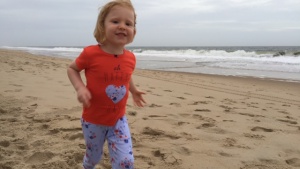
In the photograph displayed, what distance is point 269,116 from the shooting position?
4488mm

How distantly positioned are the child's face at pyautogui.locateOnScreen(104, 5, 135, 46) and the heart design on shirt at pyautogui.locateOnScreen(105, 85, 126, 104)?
0.31 meters

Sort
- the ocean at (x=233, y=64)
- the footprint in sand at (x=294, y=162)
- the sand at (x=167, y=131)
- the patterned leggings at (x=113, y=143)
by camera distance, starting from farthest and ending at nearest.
Answer: the ocean at (x=233, y=64) < the footprint in sand at (x=294, y=162) < the sand at (x=167, y=131) < the patterned leggings at (x=113, y=143)

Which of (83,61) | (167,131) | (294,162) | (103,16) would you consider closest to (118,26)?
(103,16)

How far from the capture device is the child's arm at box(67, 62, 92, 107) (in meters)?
1.88

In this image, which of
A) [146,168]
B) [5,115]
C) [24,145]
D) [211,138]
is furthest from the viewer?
[5,115]

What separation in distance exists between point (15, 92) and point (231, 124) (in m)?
3.54

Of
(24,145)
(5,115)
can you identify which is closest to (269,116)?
(24,145)

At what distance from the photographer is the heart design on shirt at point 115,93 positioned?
2070 millimetres

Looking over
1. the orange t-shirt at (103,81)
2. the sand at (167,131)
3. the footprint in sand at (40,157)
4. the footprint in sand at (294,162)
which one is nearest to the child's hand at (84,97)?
the orange t-shirt at (103,81)

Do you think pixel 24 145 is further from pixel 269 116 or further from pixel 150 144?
pixel 269 116

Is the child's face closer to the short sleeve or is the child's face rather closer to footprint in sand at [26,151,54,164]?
the short sleeve

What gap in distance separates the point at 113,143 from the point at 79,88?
0.47 metres

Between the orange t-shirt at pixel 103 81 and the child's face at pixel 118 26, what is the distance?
0.36 ft

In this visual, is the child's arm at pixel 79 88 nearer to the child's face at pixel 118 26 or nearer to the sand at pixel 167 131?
the child's face at pixel 118 26
